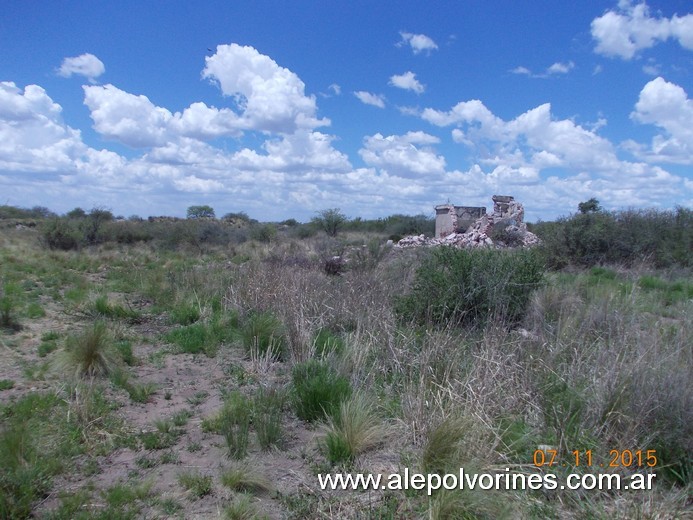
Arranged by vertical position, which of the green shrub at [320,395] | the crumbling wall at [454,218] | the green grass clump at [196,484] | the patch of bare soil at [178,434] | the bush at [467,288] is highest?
the crumbling wall at [454,218]

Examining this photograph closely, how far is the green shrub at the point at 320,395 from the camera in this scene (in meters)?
5.79

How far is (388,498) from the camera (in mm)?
4039

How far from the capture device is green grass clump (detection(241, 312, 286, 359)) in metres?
8.02

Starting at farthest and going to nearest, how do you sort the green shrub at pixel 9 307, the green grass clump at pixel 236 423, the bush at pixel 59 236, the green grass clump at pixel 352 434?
the bush at pixel 59 236 < the green shrub at pixel 9 307 < the green grass clump at pixel 236 423 < the green grass clump at pixel 352 434

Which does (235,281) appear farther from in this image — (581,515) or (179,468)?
(581,515)

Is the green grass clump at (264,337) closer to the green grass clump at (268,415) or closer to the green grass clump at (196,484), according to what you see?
the green grass clump at (268,415)

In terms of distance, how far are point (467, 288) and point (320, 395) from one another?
3476 millimetres

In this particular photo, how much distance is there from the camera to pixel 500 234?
2369 centimetres

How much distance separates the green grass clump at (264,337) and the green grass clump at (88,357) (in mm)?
1954

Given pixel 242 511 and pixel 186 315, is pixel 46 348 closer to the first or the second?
pixel 186 315

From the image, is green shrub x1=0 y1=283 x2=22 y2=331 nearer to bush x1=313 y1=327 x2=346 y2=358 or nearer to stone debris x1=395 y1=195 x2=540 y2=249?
bush x1=313 y1=327 x2=346 y2=358

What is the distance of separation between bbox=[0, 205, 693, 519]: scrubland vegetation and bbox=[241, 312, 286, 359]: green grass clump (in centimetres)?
4

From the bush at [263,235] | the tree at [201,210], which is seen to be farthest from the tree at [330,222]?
the tree at [201,210]

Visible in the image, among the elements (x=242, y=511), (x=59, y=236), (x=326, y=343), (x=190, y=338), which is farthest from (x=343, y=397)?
(x=59, y=236)
